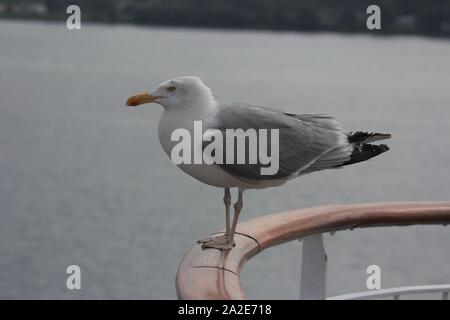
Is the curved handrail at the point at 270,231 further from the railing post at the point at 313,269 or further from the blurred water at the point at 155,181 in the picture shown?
the blurred water at the point at 155,181

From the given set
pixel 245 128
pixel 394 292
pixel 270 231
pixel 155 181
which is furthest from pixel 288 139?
pixel 155 181

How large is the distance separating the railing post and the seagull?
0.18 m

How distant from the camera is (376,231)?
24.3 m

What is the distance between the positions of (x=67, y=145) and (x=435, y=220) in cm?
3103

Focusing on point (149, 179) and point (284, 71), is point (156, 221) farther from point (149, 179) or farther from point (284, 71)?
point (284, 71)

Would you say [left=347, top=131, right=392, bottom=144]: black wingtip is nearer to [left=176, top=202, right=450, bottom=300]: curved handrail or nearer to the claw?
[left=176, top=202, right=450, bottom=300]: curved handrail

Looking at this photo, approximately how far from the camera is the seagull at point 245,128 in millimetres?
2070

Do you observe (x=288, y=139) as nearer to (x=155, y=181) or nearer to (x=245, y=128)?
(x=245, y=128)

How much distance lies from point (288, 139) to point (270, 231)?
0.32m

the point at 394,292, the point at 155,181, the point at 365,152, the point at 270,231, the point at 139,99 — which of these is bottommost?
the point at 394,292

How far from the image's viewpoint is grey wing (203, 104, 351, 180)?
6.99 feet

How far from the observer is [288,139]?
2.23 m

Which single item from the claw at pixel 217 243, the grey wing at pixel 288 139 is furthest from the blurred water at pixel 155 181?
the claw at pixel 217 243

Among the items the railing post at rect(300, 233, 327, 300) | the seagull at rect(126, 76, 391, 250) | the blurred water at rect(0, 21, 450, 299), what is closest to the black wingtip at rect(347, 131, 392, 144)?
the seagull at rect(126, 76, 391, 250)
